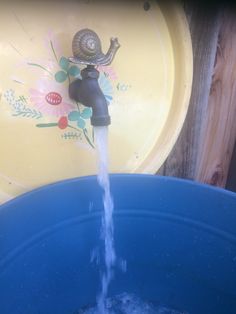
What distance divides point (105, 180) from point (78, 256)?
169 mm

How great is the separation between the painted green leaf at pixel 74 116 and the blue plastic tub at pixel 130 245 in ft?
0.37

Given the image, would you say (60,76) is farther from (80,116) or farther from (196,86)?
(196,86)

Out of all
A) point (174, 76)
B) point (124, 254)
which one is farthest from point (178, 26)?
point (124, 254)

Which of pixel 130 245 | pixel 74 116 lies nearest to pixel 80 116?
pixel 74 116

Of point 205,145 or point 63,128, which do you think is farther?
point 205,145

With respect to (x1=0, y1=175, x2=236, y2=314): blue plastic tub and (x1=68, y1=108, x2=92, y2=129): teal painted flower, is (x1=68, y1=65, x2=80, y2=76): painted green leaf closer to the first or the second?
(x1=68, y1=108, x2=92, y2=129): teal painted flower

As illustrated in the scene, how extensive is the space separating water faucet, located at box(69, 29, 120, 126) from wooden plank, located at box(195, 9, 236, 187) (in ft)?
1.07

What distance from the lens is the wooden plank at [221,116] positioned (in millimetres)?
710

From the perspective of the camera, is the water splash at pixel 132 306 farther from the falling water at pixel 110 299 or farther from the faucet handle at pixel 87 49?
the faucet handle at pixel 87 49

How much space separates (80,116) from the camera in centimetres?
60

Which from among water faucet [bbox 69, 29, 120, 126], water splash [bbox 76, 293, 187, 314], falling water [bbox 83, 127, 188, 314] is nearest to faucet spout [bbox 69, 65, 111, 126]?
water faucet [bbox 69, 29, 120, 126]

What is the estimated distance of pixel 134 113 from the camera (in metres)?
0.64

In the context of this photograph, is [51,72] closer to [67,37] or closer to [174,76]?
[67,37]

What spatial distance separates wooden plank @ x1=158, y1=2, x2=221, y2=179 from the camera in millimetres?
676
